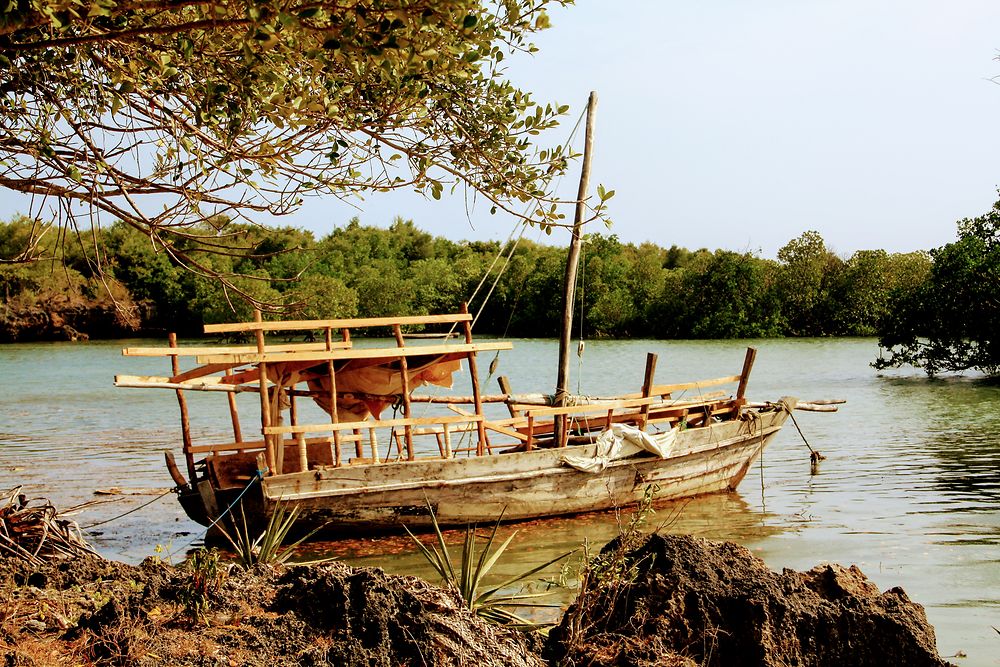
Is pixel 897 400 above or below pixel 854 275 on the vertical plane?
below

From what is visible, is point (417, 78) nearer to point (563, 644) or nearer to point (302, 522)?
point (563, 644)

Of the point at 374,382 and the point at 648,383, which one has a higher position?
the point at 374,382

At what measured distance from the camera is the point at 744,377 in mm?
12312

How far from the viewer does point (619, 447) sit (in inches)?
413

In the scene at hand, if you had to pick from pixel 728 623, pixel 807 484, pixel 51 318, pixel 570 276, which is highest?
pixel 570 276

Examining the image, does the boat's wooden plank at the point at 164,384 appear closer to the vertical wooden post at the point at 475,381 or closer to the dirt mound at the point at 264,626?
the vertical wooden post at the point at 475,381

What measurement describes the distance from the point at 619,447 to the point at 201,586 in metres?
6.87

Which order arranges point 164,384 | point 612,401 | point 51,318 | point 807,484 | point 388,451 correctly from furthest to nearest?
point 51,318, point 807,484, point 612,401, point 388,451, point 164,384

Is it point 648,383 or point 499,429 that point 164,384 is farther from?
point 648,383

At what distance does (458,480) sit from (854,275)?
4423cm

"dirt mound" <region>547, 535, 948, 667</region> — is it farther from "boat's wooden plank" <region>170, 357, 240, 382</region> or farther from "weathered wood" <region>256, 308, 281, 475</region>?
"boat's wooden plank" <region>170, 357, 240, 382</region>

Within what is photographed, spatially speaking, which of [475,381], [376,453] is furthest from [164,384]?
[475,381]

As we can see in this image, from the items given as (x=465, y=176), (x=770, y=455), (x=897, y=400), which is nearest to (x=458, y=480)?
(x=465, y=176)

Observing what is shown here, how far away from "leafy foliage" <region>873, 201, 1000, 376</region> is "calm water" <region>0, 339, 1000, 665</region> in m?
0.84
